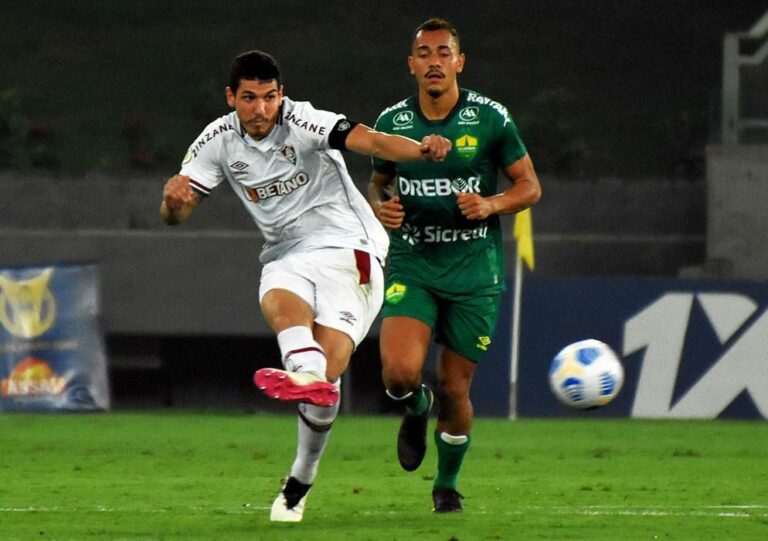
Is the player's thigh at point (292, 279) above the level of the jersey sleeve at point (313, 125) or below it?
below

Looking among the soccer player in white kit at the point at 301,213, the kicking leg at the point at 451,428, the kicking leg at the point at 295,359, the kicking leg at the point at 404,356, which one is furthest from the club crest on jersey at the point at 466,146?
the kicking leg at the point at 295,359

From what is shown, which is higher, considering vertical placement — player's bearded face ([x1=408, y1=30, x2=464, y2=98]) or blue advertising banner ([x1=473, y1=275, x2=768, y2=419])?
player's bearded face ([x1=408, y1=30, x2=464, y2=98])

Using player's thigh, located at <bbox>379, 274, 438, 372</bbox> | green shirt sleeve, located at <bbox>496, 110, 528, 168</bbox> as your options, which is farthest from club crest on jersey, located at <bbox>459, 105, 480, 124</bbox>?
player's thigh, located at <bbox>379, 274, 438, 372</bbox>

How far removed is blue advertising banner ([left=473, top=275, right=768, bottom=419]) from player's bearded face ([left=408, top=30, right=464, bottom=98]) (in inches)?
378

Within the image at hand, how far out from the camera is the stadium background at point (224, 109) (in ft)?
68.9

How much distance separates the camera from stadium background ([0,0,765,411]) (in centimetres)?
2102

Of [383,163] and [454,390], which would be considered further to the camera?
[383,163]

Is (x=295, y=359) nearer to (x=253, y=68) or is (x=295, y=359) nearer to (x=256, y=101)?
(x=256, y=101)

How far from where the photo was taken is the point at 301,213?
8.05m

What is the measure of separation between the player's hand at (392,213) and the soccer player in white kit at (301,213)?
0.10 m

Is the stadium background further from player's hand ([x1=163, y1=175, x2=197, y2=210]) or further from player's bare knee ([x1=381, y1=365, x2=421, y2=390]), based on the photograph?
player's hand ([x1=163, y1=175, x2=197, y2=210])

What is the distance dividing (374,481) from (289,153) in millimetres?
3415

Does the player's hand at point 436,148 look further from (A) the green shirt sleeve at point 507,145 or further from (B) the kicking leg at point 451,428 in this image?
(B) the kicking leg at point 451,428

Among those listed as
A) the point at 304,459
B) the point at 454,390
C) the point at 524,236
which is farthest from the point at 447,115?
the point at 524,236
